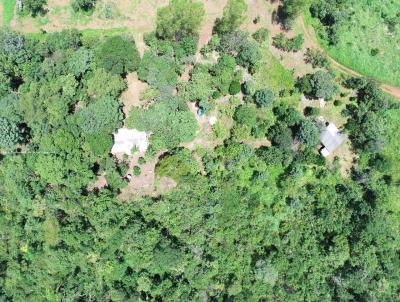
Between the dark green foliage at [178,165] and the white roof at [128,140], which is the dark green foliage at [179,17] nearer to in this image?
the white roof at [128,140]

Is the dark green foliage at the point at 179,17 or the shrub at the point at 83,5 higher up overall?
the shrub at the point at 83,5

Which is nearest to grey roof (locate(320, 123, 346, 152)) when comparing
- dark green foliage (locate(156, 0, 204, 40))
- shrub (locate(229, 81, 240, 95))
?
shrub (locate(229, 81, 240, 95))

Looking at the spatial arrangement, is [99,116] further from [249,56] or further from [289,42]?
[289,42]

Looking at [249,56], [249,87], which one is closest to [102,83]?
[249,87]

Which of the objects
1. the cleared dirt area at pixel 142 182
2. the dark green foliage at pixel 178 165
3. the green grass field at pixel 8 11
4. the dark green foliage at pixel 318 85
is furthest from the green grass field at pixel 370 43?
the green grass field at pixel 8 11

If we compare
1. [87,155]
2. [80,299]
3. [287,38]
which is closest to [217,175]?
[87,155]

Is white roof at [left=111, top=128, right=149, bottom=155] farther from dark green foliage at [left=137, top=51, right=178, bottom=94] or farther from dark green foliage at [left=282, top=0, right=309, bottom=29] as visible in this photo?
dark green foliage at [left=282, top=0, right=309, bottom=29]
